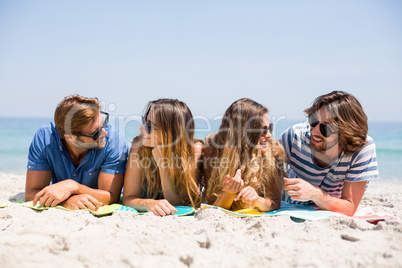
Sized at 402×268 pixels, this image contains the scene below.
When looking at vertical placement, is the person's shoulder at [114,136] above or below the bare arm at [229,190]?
above

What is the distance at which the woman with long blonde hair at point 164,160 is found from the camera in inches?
136

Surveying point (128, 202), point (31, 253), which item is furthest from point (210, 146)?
point (31, 253)

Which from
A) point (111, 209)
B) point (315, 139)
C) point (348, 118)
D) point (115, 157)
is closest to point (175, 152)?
point (115, 157)

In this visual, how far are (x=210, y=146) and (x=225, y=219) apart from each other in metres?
0.97

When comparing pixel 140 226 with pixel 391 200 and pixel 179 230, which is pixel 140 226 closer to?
pixel 179 230

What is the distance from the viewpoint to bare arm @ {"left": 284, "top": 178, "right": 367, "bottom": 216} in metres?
3.25

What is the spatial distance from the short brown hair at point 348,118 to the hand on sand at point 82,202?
8.32 feet

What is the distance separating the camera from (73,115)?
342 centimetres

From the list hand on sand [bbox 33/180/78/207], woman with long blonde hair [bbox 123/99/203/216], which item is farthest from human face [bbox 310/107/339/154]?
hand on sand [bbox 33/180/78/207]

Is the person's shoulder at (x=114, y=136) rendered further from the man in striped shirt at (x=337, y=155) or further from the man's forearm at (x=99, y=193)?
the man in striped shirt at (x=337, y=155)

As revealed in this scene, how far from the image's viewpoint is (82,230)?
2.68 m

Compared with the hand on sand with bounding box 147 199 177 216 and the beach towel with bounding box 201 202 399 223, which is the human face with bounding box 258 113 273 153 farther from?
the hand on sand with bounding box 147 199 177 216

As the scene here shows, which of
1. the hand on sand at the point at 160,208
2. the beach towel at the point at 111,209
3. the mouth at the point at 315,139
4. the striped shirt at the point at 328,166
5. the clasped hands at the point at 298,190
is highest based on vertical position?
the mouth at the point at 315,139

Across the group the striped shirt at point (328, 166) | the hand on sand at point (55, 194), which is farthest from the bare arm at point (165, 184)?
the striped shirt at point (328, 166)
